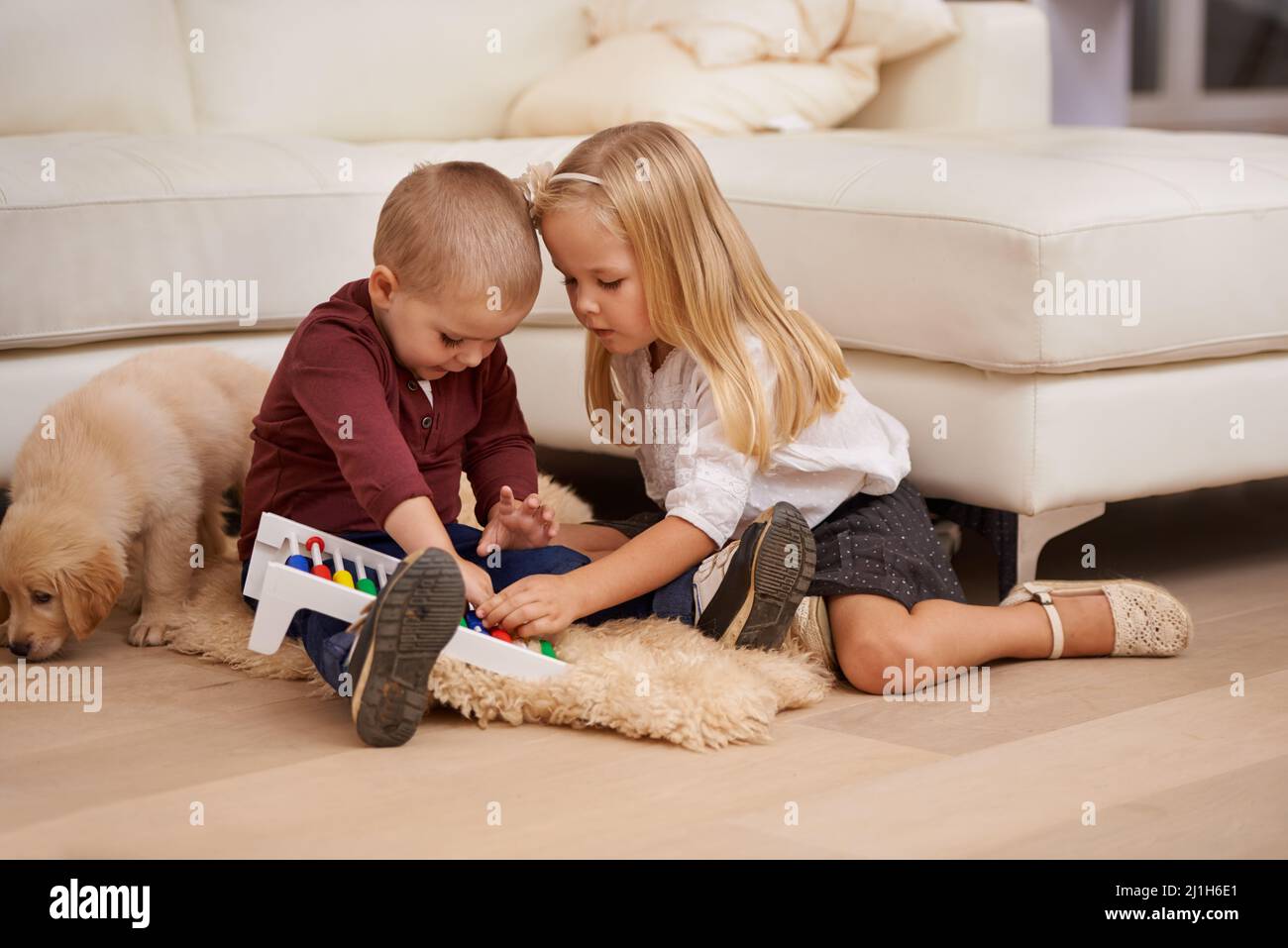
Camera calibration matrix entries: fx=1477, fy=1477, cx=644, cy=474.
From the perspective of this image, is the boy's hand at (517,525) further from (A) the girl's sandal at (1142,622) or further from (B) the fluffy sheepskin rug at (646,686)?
(A) the girl's sandal at (1142,622)

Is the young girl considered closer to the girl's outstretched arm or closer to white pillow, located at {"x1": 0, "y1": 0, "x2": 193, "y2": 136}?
the girl's outstretched arm

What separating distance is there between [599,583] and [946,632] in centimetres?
35

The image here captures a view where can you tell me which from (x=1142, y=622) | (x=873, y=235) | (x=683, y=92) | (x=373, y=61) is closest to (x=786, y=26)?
(x=683, y=92)

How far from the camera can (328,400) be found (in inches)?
55.1

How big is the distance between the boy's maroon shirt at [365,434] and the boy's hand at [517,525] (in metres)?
0.08

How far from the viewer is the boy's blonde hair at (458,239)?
1382 millimetres

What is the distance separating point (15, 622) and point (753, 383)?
0.79 meters

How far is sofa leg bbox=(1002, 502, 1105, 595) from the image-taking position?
5.33 feet

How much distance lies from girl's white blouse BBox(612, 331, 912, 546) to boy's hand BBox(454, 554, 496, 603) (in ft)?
0.67

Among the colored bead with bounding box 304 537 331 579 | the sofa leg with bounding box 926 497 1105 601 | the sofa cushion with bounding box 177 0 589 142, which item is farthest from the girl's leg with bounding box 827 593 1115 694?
the sofa cushion with bounding box 177 0 589 142

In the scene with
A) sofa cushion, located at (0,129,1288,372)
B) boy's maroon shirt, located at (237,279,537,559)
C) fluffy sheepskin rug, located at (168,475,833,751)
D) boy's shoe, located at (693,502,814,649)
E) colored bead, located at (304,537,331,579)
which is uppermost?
sofa cushion, located at (0,129,1288,372)

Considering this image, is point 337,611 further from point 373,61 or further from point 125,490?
point 373,61

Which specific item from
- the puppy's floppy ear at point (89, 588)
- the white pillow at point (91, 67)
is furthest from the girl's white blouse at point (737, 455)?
the white pillow at point (91, 67)
